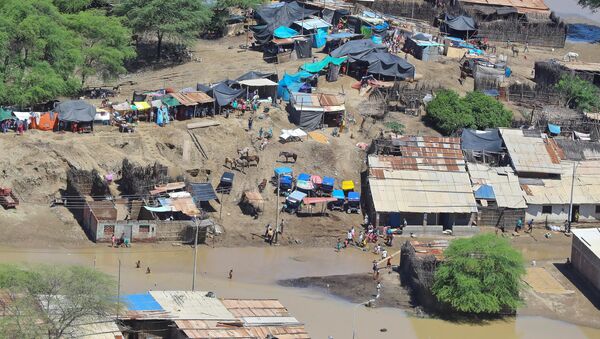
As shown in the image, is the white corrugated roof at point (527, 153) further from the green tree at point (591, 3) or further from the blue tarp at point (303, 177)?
the green tree at point (591, 3)

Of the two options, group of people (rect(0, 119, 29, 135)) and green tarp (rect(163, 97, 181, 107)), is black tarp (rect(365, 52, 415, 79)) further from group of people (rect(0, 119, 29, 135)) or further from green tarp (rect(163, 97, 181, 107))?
group of people (rect(0, 119, 29, 135))

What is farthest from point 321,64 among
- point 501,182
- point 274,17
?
point 501,182

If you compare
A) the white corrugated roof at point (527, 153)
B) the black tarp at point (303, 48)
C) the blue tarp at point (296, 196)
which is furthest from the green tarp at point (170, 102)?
the white corrugated roof at point (527, 153)

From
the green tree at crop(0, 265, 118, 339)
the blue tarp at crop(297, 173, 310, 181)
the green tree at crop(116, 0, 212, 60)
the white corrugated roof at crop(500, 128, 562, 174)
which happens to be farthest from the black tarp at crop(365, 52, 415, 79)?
the green tree at crop(0, 265, 118, 339)

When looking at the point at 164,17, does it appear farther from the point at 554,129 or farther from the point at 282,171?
the point at 554,129

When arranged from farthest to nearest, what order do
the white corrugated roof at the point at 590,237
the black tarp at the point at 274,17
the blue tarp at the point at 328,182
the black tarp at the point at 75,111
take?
the black tarp at the point at 274,17
the blue tarp at the point at 328,182
the black tarp at the point at 75,111
the white corrugated roof at the point at 590,237

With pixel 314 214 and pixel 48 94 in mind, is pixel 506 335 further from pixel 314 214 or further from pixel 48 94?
pixel 48 94

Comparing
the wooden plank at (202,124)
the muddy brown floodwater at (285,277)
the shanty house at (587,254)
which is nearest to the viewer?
the muddy brown floodwater at (285,277)

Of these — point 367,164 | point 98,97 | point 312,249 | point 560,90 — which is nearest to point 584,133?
point 560,90
